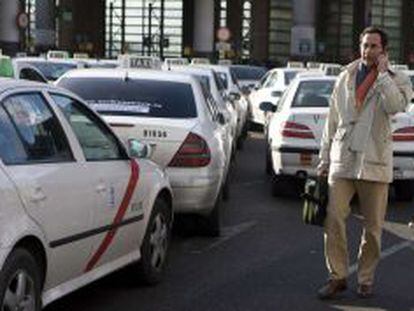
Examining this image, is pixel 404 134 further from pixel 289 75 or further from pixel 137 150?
pixel 289 75

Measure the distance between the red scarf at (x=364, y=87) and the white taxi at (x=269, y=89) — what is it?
14889mm

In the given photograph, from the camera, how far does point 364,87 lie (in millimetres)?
7031

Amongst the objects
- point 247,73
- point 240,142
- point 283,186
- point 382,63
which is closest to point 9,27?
point 247,73

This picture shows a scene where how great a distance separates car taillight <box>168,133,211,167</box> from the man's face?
2.18m

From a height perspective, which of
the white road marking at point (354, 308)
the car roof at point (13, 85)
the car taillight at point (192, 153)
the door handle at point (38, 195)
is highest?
the car roof at point (13, 85)

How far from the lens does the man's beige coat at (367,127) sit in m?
6.98

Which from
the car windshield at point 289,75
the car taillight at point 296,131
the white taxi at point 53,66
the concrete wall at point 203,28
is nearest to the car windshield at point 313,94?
the car taillight at point 296,131

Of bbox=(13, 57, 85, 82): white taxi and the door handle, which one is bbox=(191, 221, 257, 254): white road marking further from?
bbox=(13, 57, 85, 82): white taxi

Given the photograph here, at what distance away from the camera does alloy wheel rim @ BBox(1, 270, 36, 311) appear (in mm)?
5207

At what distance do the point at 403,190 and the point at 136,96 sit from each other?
186 inches

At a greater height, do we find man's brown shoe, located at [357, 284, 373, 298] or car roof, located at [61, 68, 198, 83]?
car roof, located at [61, 68, 198, 83]

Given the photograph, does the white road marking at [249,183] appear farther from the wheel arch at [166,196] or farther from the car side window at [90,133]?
the car side window at [90,133]

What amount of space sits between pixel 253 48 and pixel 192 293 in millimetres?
79812

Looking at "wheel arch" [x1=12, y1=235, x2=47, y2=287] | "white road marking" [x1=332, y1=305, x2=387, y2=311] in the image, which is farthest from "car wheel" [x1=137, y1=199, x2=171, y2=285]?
"wheel arch" [x1=12, y1=235, x2=47, y2=287]
